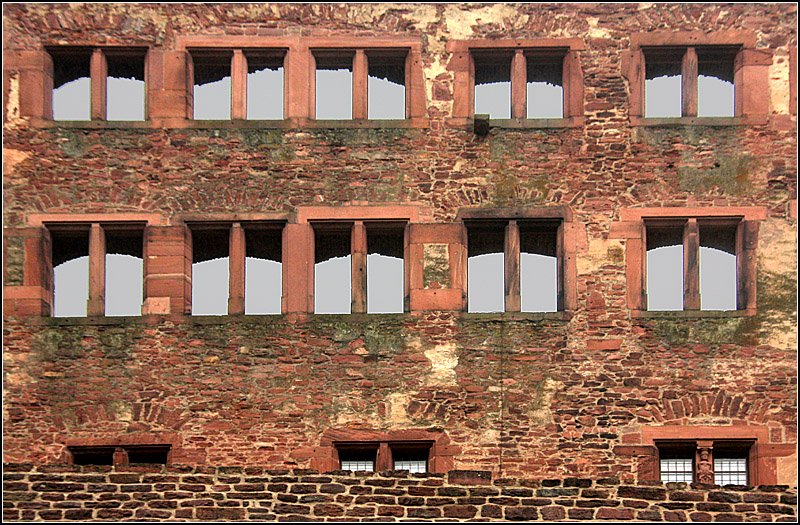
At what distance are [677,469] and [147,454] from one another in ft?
24.1

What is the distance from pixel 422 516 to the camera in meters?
17.6

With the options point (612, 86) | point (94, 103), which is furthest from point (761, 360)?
point (94, 103)

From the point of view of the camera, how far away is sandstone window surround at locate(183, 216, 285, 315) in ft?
74.9

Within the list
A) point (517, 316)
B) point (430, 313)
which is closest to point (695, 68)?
point (517, 316)

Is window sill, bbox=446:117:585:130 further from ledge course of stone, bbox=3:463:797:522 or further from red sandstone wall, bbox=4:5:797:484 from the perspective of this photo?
ledge course of stone, bbox=3:463:797:522

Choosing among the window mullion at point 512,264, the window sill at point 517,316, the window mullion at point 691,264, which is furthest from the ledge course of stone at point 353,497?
the window mullion at point 691,264

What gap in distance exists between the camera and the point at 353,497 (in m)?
17.7

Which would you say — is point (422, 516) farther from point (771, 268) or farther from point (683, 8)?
point (683, 8)

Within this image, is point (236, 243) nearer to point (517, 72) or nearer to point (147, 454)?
point (147, 454)

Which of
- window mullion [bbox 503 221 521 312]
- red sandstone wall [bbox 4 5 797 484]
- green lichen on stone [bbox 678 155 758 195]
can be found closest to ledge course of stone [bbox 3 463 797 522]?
red sandstone wall [bbox 4 5 797 484]

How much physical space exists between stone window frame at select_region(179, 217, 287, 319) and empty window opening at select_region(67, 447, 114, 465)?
2229mm

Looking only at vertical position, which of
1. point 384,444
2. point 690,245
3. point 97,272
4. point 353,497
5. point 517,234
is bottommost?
point 353,497

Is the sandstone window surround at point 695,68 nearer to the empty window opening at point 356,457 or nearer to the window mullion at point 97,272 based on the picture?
the empty window opening at point 356,457

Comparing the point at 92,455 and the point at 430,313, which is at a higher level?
the point at 430,313
